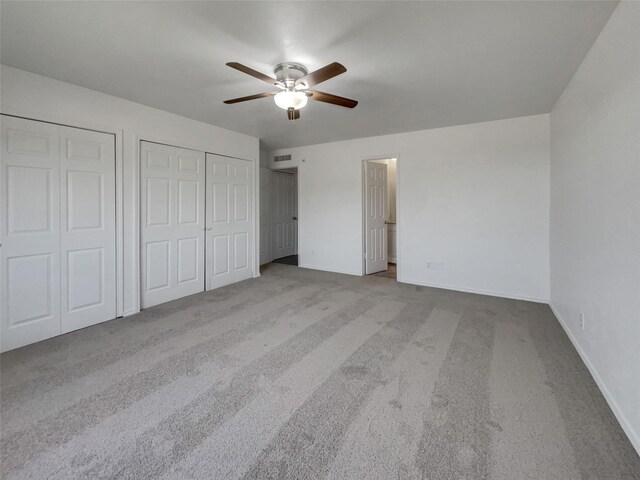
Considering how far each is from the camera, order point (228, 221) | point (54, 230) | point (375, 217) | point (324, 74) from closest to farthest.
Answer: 1. point (324, 74)
2. point (54, 230)
3. point (228, 221)
4. point (375, 217)

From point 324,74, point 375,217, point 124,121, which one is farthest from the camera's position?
point 375,217

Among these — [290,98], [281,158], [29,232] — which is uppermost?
[281,158]

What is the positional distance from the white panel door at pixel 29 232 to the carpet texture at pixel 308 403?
256 millimetres

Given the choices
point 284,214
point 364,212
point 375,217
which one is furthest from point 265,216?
point 375,217

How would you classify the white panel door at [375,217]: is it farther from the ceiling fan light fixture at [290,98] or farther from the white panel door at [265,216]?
the ceiling fan light fixture at [290,98]

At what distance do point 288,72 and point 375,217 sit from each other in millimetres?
3363

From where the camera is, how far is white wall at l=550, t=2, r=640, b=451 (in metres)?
1.55

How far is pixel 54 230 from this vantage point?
275 cm

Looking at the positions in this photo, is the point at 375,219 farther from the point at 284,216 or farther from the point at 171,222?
the point at 171,222

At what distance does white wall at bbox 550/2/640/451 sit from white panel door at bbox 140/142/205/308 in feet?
13.6

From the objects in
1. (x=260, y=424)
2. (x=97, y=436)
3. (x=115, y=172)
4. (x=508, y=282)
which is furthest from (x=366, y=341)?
(x=115, y=172)

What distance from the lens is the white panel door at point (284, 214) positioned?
21.5 ft


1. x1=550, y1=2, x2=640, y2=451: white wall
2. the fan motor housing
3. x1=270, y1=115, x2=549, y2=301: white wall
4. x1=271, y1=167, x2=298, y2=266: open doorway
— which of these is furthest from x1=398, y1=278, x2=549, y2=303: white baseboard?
the fan motor housing

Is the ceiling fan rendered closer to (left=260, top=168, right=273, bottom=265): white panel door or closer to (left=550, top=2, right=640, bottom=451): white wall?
(left=550, top=2, right=640, bottom=451): white wall
